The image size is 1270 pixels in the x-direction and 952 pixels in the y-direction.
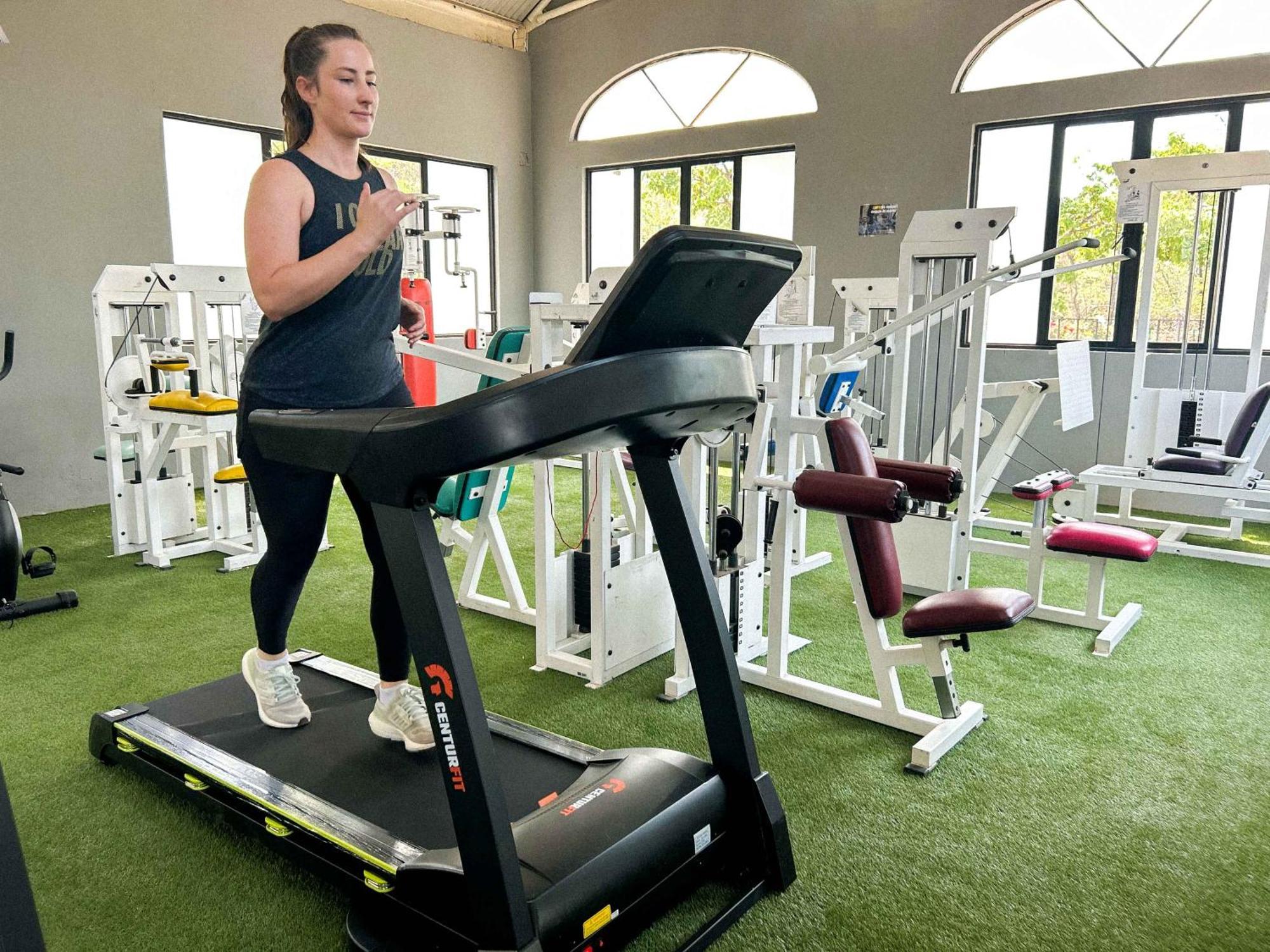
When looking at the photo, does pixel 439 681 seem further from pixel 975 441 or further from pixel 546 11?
pixel 546 11

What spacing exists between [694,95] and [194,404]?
4980 millimetres

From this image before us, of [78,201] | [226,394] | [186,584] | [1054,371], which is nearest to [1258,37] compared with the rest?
[1054,371]

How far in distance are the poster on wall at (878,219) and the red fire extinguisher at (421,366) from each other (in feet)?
10.5

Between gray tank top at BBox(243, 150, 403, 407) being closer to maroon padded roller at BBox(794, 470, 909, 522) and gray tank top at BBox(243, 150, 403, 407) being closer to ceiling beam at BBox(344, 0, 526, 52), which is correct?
maroon padded roller at BBox(794, 470, 909, 522)

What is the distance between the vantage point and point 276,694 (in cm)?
227

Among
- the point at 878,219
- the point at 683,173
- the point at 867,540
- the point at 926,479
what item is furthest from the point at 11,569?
the point at 683,173

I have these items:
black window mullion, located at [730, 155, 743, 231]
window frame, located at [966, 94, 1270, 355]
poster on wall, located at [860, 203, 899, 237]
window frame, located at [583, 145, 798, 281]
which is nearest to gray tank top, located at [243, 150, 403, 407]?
window frame, located at [966, 94, 1270, 355]

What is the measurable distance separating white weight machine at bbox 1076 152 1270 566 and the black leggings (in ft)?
10.1

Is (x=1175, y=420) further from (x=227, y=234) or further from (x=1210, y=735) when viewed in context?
(x=227, y=234)

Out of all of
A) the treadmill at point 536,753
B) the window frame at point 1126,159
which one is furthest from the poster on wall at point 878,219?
the treadmill at point 536,753

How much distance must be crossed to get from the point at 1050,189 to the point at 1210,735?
4237 millimetres

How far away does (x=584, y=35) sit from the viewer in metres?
7.73

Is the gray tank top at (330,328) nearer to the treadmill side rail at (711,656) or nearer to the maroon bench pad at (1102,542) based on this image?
the treadmill side rail at (711,656)

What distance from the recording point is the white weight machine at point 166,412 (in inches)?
165
